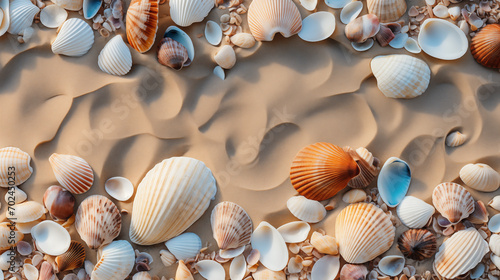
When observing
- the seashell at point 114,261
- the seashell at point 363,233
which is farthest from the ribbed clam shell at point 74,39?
the seashell at point 363,233

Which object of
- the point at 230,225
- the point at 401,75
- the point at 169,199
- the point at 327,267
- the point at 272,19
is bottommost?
the point at 327,267

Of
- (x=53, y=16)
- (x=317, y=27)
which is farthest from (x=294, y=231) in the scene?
(x=53, y=16)

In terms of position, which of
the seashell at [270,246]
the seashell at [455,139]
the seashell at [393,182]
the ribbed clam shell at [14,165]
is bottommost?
the seashell at [270,246]

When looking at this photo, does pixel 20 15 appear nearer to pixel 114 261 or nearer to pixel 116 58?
pixel 116 58

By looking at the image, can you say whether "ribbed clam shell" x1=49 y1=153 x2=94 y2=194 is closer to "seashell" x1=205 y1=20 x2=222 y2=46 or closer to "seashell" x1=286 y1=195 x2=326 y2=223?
"seashell" x1=205 y1=20 x2=222 y2=46

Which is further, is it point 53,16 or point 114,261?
point 53,16

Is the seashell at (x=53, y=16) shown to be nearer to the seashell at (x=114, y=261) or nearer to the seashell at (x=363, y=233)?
the seashell at (x=114, y=261)

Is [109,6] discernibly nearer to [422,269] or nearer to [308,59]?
[308,59]

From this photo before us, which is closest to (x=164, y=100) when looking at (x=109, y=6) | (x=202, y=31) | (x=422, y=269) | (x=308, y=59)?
(x=202, y=31)
